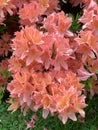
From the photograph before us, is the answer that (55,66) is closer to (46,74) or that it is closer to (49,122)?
(46,74)

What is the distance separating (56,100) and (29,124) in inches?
25.9

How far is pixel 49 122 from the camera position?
2771 millimetres

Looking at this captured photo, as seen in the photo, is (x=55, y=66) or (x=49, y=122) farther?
(x=49, y=122)

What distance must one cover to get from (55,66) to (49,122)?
0.61 meters

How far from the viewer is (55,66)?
2295 millimetres

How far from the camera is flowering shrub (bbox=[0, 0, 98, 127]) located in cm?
218

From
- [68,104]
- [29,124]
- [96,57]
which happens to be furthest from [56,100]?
[29,124]

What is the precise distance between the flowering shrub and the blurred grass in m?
0.37

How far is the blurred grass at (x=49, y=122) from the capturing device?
8.98 feet

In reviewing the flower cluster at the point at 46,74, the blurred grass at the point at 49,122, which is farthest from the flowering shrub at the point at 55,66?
the blurred grass at the point at 49,122

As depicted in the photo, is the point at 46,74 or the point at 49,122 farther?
the point at 49,122

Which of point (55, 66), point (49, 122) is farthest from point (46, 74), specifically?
point (49, 122)

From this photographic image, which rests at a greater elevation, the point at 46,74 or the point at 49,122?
the point at 46,74

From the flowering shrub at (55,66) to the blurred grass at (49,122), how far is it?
37cm
